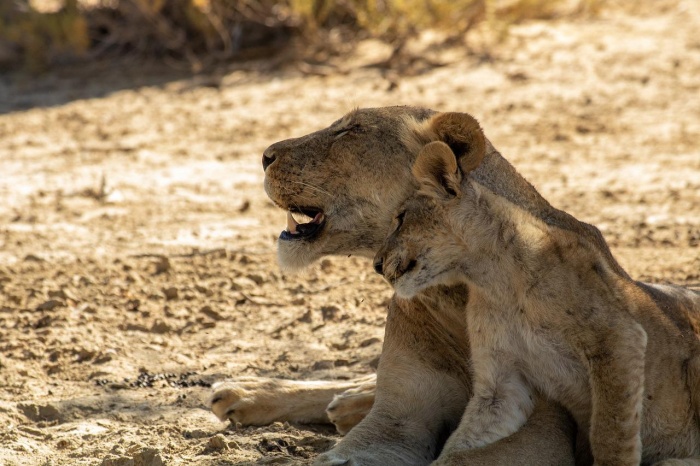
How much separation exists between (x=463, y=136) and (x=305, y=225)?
753mm

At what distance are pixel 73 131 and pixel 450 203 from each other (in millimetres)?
6197

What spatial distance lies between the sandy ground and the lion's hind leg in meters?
0.08

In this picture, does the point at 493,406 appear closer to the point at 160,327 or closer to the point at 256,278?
the point at 160,327

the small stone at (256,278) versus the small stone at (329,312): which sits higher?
the small stone at (329,312)

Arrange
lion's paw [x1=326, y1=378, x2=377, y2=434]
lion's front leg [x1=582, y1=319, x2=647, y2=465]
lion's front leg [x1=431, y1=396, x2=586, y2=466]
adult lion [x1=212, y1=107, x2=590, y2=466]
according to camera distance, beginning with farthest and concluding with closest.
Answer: lion's paw [x1=326, y1=378, x2=377, y2=434] < adult lion [x1=212, y1=107, x2=590, y2=466] < lion's front leg [x1=431, y1=396, x2=586, y2=466] < lion's front leg [x1=582, y1=319, x2=647, y2=465]

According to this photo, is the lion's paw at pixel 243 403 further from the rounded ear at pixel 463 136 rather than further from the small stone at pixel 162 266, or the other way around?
the small stone at pixel 162 266

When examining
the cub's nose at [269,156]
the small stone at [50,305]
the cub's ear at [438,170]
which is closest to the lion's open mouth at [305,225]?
the cub's nose at [269,156]

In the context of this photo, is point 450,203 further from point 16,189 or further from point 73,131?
point 73,131

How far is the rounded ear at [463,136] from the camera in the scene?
349 cm

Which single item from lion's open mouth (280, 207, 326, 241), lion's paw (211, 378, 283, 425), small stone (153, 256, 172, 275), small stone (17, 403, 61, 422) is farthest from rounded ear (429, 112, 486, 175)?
small stone (153, 256, 172, 275)

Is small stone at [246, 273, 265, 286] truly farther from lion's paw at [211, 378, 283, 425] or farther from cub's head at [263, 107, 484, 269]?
cub's head at [263, 107, 484, 269]

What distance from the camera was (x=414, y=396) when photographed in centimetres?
379

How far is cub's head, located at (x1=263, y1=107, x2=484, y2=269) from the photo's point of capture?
381 centimetres

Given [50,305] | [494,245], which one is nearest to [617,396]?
[494,245]
